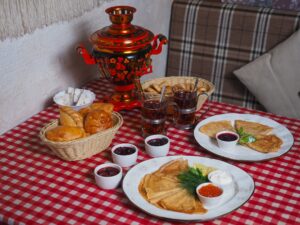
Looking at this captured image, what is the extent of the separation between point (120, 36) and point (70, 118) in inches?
14.6

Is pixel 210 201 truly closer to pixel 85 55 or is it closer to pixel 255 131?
pixel 255 131

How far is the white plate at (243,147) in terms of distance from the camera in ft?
4.50

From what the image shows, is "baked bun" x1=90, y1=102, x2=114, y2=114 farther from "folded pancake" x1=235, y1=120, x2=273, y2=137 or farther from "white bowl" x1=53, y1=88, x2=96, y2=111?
"folded pancake" x1=235, y1=120, x2=273, y2=137

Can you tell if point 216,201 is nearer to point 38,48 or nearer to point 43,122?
point 43,122

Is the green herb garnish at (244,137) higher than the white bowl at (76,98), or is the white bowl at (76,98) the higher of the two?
the white bowl at (76,98)

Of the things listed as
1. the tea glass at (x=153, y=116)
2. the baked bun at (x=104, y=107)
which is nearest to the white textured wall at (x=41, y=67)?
the baked bun at (x=104, y=107)

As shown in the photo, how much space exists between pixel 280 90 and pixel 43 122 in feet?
3.66

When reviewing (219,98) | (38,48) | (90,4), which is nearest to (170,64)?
(219,98)

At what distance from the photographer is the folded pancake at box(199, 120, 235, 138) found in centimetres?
150

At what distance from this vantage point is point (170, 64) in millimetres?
2385

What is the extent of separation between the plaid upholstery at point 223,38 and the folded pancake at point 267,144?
2.56 feet

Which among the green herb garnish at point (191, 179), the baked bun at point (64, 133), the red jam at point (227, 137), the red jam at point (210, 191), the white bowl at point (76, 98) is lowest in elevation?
the green herb garnish at point (191, 179)

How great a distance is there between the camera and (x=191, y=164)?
133 cm

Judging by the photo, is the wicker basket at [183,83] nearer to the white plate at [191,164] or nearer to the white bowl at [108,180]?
the white plate at [191,164]
